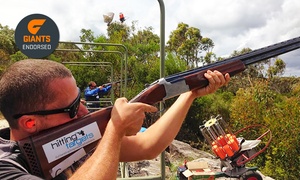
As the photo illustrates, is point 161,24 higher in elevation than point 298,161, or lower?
higher

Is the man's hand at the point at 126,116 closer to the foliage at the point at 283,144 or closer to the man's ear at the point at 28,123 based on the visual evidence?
the man's ear at the point at 28,123

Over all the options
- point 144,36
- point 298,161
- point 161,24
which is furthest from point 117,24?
point 161,24

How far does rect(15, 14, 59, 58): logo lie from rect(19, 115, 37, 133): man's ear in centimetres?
209

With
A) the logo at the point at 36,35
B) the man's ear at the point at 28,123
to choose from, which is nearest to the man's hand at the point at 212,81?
the man's ear at the point at 28,123

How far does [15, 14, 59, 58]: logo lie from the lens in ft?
10.7

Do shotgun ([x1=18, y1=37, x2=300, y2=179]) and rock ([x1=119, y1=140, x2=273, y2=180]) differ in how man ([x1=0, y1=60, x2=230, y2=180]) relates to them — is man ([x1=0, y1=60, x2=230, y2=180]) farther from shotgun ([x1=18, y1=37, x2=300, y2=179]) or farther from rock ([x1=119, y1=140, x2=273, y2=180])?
rock ([x1=119, y1=140, x2=273, y2=180])

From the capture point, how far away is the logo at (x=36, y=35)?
3.27m

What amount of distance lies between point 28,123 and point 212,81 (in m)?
1.31

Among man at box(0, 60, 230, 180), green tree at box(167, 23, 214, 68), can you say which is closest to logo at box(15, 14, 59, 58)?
man at box(0, 60, 230, 180)

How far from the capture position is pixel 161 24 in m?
2.44

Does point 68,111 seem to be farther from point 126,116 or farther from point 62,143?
point 126,116

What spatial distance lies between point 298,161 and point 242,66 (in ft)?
31.3

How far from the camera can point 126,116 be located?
135 centimetres

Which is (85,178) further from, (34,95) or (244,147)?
(244,147)
